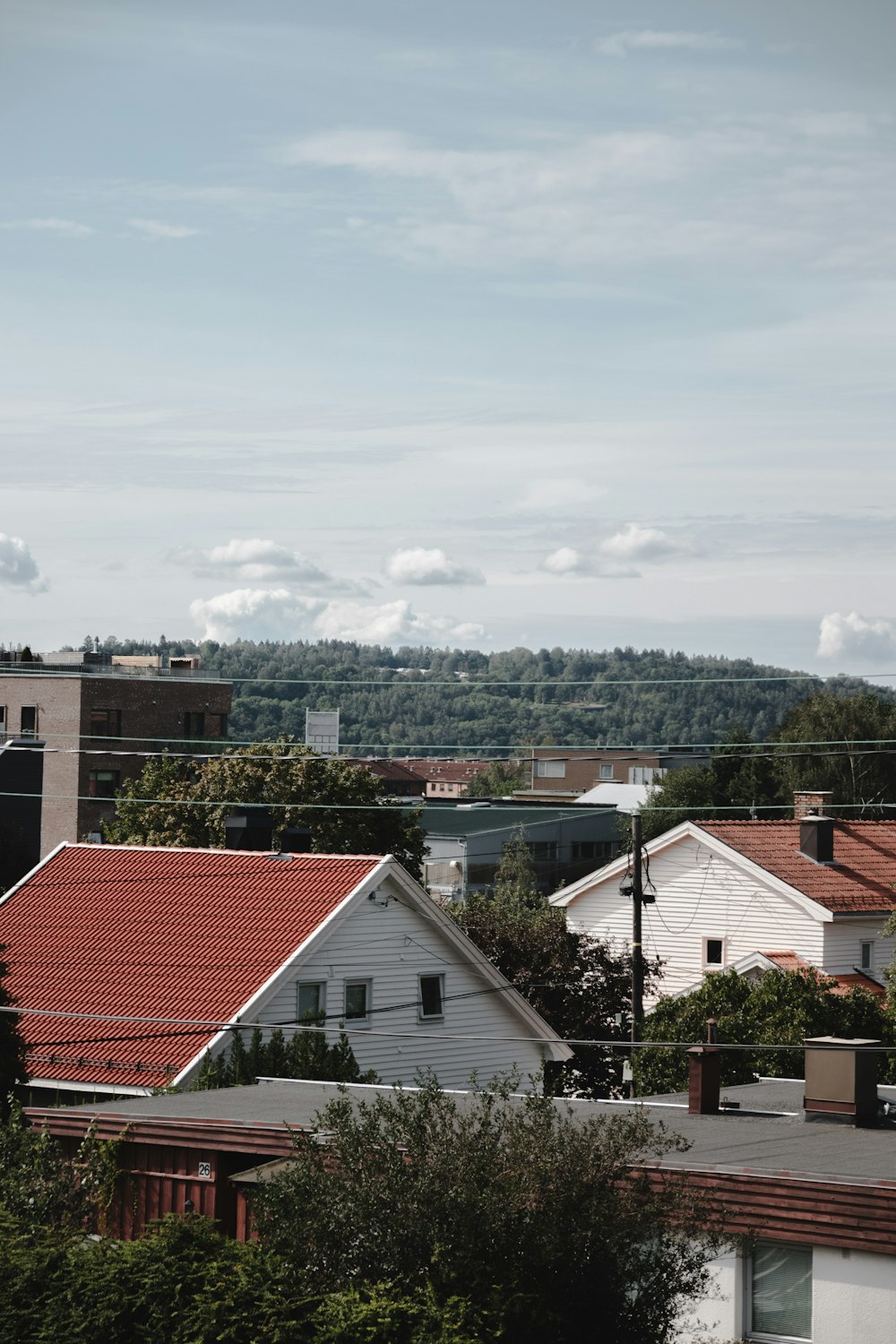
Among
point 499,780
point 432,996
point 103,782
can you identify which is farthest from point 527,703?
point 499,780

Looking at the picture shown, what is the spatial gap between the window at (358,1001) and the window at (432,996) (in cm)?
155

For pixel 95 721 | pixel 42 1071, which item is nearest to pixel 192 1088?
pixel 42 1071

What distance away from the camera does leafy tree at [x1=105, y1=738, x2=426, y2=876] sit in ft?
173

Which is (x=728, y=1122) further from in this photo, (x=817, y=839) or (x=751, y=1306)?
(x=817, y=839)

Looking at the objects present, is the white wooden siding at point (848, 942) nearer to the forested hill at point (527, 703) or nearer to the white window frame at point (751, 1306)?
the forested hill at point (527, 703)

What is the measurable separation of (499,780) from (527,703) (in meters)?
81.2

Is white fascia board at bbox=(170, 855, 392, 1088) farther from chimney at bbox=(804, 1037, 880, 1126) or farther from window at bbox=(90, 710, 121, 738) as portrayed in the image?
window at bbox=(90, 710, 121, 738)

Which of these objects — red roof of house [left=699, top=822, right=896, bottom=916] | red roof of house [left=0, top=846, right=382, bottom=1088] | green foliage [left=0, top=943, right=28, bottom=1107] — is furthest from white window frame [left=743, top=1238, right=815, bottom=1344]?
red roof of house [left=699, top=822, right=896, bottom=916]

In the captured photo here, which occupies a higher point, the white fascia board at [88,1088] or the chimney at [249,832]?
the chimney at [249,832]

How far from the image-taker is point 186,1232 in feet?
39.6

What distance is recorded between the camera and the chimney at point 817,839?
152ft

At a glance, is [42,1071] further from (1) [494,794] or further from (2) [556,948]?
(1) [494,794]

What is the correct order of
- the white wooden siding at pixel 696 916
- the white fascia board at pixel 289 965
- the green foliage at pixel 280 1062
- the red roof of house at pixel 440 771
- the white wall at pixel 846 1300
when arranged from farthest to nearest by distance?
the red roof of house at pixel 440 771 < the white wooden siding at pixel 696 916 < the white fascia board at pixel 289 965 < the green foliage at pixel 280 1062 < the white wall at pixel 846 1300

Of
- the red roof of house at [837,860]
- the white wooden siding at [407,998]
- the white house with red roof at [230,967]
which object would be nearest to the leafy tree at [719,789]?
the red roof of house at [837,860]
